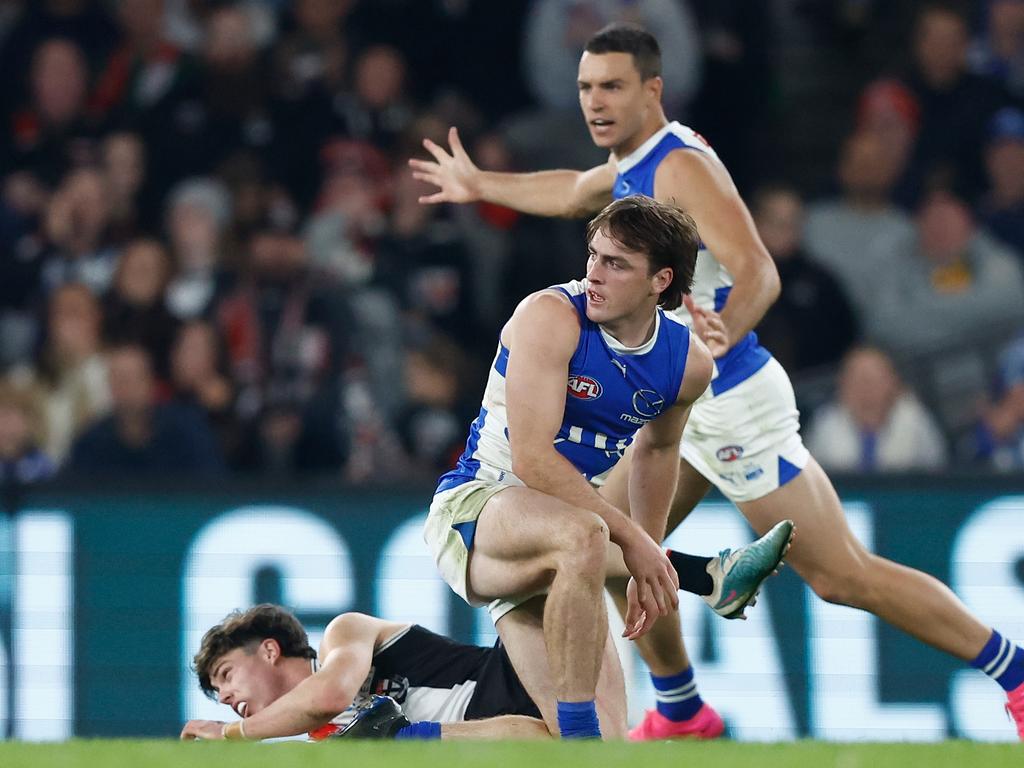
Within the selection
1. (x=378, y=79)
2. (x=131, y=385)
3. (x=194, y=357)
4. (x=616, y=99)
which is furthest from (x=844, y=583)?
(x=378, y=79)

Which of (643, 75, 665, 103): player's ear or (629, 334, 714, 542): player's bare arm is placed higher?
(643, 75, 665, 103): player's ear

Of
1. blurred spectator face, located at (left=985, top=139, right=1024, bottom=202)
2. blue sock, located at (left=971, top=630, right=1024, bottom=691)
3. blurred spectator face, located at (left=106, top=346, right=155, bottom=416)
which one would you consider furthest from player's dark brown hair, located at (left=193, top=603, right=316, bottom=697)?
blurred spectator face, located at (left=985, top=139, right=1024, bottom=202)

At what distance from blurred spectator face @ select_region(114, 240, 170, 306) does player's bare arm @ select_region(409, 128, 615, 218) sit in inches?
138

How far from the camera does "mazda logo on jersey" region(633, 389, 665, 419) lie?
19.4 ft

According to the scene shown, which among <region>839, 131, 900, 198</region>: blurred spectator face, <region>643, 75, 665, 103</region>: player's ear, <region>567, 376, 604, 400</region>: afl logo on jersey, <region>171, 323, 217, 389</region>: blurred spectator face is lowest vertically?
<region>171, 323, 217, 389</region>: blurred spectator face

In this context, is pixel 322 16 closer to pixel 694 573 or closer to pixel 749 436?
pixel 749 436

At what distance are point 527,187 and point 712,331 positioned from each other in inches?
47.5

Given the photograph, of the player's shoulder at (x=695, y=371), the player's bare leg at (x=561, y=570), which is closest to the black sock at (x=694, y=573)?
the player's bare leg at (x=561, y=570)

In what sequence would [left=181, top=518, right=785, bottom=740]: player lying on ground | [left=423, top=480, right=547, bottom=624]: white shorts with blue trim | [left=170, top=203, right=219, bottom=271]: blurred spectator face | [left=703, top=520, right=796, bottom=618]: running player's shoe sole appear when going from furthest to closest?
[left=170, top=203, right=219, bottom=271]: blurred spectator face → [left=181, top=518, right=785, bottom=740]: player lying on ground → [left=423, top=480, right=547, bottom=624]: white shorts with blue trim → [left=703, top=520, right=796, bottom=618]: running player's shoe sole

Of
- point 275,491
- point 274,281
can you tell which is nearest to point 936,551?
point 275,491

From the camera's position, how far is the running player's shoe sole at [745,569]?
589cm

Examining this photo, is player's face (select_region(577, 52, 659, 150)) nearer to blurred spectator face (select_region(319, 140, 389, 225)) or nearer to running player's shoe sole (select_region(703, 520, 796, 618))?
running player's shoe sole (select_region(703, 520, 796, 618))

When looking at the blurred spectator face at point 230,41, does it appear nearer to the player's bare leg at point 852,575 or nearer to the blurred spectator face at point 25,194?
the blurred spectator face at point 25,194

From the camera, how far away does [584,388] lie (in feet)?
19.3
